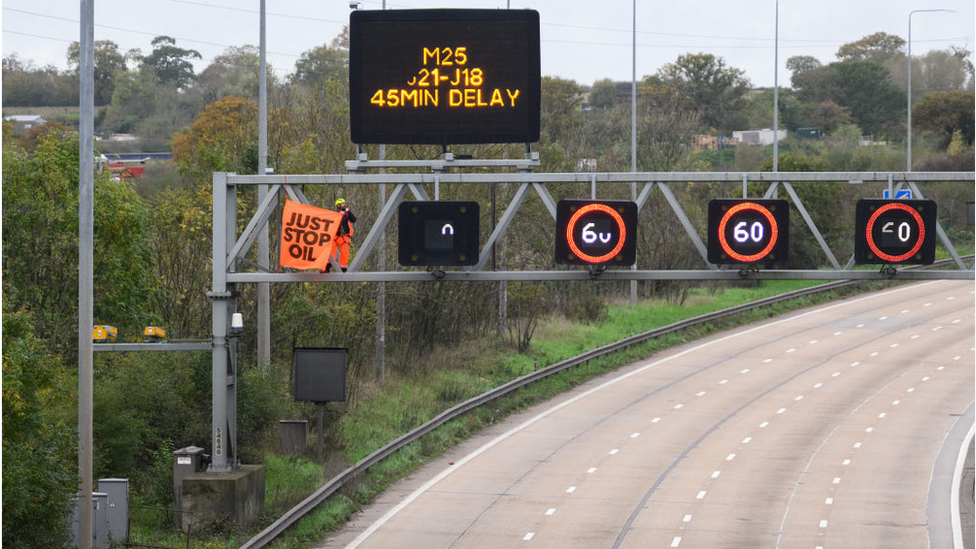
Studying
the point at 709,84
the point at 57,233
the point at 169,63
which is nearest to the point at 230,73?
the point at 169,63

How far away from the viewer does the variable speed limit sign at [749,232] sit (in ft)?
61.3

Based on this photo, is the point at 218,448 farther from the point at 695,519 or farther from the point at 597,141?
the point at 597,141

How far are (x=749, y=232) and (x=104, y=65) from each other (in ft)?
447

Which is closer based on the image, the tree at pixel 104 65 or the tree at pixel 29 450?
the tree at pixel 29 450

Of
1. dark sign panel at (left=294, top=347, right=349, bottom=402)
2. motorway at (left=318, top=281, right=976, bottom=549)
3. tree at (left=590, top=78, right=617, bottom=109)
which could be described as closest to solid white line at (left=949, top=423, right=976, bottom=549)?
motorway at (left=318, top=281, right=976, bottom=549)

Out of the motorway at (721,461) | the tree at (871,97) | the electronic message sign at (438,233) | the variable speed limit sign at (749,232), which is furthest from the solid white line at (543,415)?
the tree at (871,97)

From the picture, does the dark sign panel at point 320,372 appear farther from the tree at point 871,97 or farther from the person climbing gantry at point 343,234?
the tree at point 871,97

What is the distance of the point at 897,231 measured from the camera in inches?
736

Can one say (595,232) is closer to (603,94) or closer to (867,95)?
A: (867,95)

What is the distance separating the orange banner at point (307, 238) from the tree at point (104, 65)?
126 m

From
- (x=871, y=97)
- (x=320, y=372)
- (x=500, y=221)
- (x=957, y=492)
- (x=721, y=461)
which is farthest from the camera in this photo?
(x=871, y=97)

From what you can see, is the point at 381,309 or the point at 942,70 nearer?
the point at 381,309

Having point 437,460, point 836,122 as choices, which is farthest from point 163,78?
point 437,460

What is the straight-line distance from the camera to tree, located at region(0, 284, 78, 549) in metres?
16.6
